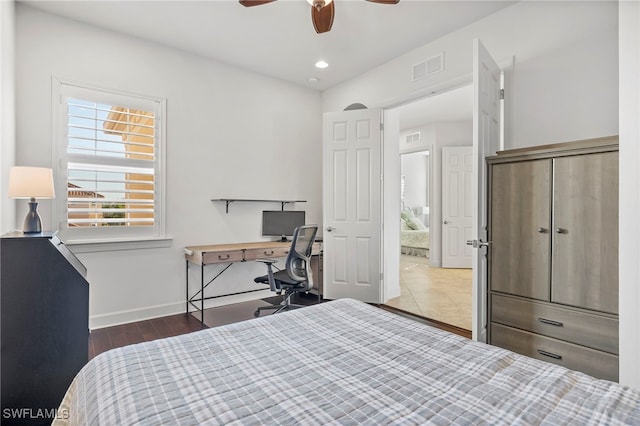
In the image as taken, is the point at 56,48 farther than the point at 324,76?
No

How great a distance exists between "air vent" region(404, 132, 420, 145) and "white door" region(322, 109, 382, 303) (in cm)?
351

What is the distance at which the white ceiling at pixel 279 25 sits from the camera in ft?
9.53

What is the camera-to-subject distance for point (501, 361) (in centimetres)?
124

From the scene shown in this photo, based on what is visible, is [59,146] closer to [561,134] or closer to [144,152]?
[144,152]

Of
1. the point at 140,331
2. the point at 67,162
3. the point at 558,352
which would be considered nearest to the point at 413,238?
the point at 558,352

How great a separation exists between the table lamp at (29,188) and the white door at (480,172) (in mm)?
2948

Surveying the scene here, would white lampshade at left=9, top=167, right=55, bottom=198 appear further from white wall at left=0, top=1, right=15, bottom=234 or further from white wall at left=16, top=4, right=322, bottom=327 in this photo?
white wall at left=16, top=4, right=322, bottom=327

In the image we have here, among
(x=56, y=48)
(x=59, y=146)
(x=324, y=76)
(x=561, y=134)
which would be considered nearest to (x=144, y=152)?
(x=59, y=146)

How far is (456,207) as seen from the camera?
6742 millimetres

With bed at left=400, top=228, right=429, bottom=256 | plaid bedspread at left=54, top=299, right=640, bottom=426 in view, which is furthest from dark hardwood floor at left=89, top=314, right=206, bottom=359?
bed at left=400, top=228, right=429, bottom=256

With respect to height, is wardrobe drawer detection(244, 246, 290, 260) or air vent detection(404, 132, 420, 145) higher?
air vent detection(404, 132, 420, 145)

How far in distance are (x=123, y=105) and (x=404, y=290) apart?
4.16 m

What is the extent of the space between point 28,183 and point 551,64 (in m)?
3.84

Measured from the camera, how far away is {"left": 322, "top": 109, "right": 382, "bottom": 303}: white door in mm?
4184
